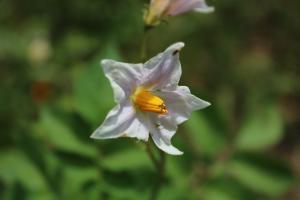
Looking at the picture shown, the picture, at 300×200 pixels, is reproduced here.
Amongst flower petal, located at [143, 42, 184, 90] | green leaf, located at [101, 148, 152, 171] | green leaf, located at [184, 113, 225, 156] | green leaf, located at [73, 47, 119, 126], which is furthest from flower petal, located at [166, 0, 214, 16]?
green leaf, located at [184, 113, 225, 156]

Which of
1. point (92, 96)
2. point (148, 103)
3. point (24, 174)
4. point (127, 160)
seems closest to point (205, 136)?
point (127, 160)

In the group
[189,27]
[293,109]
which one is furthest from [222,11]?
[293,109]

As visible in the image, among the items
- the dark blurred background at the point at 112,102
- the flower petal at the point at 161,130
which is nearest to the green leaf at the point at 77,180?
the dark blurred background at the point at 112,102

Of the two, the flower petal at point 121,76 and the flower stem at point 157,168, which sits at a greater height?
the flower petal at point 121,76

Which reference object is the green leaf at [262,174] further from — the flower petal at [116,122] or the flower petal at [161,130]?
the flower petal at [116,122]

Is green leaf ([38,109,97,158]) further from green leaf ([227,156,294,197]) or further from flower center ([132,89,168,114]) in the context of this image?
green leaf ([227,156,294,197])

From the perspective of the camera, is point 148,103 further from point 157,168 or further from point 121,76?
point 157,168

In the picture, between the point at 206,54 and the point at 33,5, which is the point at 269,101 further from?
the point at 33,5
